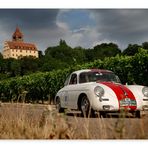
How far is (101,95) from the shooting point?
904cm

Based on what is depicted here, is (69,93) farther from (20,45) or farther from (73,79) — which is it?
(20,45)

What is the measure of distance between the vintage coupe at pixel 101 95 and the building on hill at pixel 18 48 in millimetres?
1082

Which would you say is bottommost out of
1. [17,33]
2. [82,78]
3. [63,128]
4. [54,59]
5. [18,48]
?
Result: [63,128]

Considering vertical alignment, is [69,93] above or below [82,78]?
below

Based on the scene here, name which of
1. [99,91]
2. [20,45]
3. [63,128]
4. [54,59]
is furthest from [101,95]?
[63,128]

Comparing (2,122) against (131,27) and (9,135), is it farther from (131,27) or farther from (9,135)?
(131,27)

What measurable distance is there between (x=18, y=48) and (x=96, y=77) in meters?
1.69

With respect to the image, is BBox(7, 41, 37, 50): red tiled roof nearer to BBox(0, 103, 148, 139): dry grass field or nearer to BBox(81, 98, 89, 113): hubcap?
BBox(81, 98, 89, 113): hubcap

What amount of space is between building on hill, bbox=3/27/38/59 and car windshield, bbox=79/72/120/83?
137cm

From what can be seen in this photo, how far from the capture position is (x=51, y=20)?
8.44 m

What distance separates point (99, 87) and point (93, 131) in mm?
2671

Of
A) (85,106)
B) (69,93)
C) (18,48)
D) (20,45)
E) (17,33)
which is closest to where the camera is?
(17,33)
